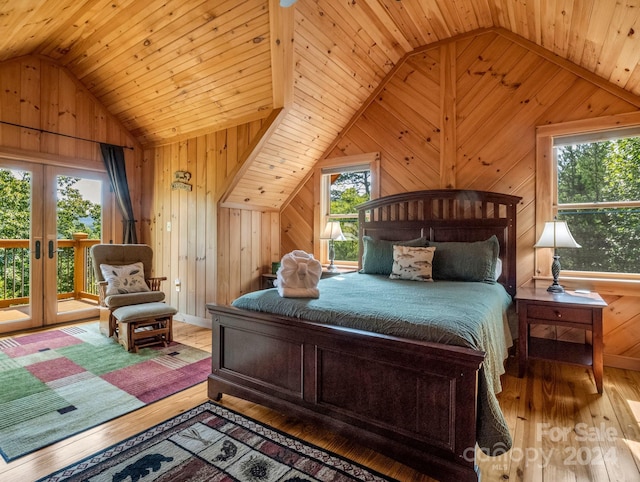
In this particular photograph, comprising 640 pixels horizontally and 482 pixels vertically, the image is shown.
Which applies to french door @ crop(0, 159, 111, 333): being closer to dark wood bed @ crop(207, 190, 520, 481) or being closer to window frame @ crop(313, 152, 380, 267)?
window frame @ crop(313, 152, 380, 267)

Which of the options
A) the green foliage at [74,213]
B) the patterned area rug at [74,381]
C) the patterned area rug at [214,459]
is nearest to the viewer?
the patterned area rug at [214,459]

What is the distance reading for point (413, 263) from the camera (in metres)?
3.15

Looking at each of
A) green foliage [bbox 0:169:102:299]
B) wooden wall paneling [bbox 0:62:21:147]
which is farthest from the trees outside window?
wooden wall paneling [bbox 0:62:21:147]

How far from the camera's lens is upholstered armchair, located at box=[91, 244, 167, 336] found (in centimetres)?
356

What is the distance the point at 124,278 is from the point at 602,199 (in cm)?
491

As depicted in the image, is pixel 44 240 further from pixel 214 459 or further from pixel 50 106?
pixel 214 459

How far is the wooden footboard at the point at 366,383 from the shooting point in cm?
145

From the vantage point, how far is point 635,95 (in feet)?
9.27

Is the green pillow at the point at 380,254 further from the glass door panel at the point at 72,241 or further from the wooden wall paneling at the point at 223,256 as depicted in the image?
the glass door panel at the point at 72,241

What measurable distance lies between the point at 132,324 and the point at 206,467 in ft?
6.85

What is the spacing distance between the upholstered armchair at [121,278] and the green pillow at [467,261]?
306cm

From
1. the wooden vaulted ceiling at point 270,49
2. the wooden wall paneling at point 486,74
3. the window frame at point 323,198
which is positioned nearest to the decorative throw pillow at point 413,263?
the window frame at point 323,198

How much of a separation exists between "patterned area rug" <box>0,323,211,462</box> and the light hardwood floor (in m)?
0.16

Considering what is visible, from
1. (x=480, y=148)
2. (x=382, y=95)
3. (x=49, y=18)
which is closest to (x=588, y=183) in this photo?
(x=480, y=148)
